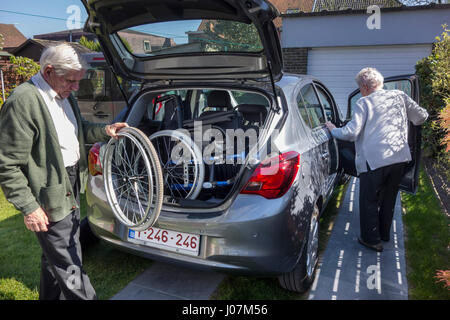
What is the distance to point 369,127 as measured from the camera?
321 cm

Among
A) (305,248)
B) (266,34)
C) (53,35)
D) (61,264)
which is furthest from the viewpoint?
(53,35)

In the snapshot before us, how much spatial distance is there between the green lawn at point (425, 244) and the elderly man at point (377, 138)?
394mm

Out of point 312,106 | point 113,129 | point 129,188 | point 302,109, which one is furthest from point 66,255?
point 312,106

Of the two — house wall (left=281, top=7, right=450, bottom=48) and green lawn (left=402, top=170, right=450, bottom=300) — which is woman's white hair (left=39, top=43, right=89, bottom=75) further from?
house wall (left=281, top=7, right=450, bottom=48)

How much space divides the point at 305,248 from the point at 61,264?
1656 mm

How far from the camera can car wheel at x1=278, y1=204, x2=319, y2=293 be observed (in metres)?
2.50

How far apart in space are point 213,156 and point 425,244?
237 cm

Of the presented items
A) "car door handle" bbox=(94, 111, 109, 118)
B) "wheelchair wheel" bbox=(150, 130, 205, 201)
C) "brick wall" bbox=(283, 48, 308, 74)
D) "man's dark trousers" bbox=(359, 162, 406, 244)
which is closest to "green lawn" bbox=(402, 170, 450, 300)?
"man's dark trousers" bbox=(359, 162, 406, 244)

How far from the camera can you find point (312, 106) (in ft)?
10.9

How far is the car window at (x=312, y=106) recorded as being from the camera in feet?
10.3

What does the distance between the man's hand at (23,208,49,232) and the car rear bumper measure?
28.8 inches

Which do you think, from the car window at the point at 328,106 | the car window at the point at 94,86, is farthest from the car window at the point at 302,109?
the car window at the point at 94,86
